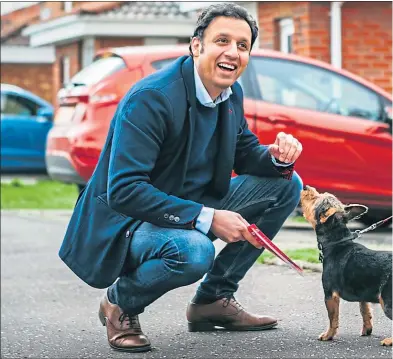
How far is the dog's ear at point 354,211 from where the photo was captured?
3.03m

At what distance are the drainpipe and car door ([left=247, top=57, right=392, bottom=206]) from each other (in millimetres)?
3123

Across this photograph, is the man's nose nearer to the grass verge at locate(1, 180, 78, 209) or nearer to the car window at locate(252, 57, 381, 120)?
the car window at locate(252, 57, 381, 120)

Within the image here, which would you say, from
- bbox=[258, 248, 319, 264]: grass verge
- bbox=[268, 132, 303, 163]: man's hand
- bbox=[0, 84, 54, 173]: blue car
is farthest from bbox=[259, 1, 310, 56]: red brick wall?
bbox=[0, 84, 54, 173]: blue car

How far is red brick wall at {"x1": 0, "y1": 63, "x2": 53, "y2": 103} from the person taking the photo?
33094mm

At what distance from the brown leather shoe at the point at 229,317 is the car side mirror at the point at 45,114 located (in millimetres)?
15680

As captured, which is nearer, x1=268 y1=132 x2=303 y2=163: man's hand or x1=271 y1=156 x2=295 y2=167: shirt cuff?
x1=268 y1=132 x2=303 y2=163: man's hand

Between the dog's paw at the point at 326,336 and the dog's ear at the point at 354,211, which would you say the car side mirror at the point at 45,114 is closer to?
the dog's paw at the point at 326,336

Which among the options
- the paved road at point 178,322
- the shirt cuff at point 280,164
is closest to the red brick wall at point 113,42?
the paved road at point 178,322

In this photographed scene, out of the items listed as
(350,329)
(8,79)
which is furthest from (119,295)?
(8,79)

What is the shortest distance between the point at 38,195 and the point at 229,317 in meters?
12.0

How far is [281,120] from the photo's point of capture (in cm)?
732

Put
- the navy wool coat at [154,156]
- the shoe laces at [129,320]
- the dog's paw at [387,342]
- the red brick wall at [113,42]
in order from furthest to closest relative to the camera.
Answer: the red brick wall at [113,42]
the shoe laces at [129,320]
the navy wool coat at [154,156]
the dog's paw at [387,342]

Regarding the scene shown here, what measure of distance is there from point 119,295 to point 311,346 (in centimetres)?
82

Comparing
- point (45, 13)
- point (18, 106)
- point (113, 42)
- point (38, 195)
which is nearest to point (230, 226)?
point (38, 195)
